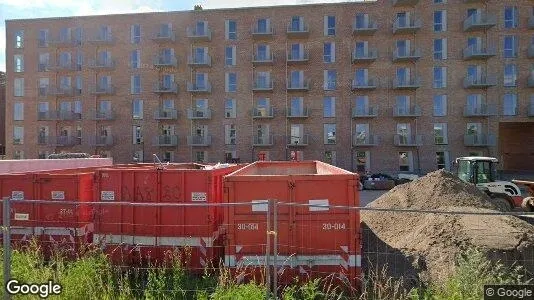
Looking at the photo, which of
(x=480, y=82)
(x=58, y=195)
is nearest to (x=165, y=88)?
(x=58, y=195)

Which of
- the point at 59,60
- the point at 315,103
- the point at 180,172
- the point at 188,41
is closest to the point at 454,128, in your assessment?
the point at 315,103

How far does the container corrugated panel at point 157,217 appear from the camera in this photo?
23.2 ft

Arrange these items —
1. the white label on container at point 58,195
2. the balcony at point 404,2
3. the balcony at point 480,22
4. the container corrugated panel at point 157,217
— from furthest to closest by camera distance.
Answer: the balcony at point 404,2 → the balcony at point 480,22 → the white label on container at point 58,195 → the container corrugated panel at point 157,217

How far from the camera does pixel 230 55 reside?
40469 mm

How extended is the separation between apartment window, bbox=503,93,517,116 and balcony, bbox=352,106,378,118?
14.1 metres

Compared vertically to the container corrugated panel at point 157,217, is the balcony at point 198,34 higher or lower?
higher

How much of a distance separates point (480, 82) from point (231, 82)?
27918 millimetres

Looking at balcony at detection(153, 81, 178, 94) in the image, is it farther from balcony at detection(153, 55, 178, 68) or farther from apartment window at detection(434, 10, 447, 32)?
apartment window at detection(434, 10, 447, 32)

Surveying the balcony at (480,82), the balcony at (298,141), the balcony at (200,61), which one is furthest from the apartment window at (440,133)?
the balcony at (200,61)

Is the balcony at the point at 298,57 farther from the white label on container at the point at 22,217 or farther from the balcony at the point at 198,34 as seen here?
the white label on container at the point at 22,217

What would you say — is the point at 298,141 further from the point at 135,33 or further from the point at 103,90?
the point at 103,90

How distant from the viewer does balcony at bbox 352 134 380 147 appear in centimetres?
3778

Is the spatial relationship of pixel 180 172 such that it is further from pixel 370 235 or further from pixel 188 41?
pixel 188 41

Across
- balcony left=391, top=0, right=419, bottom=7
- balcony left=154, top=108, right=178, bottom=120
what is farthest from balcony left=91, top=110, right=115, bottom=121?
balcony left=391, top=0, right=419, bottom=7
